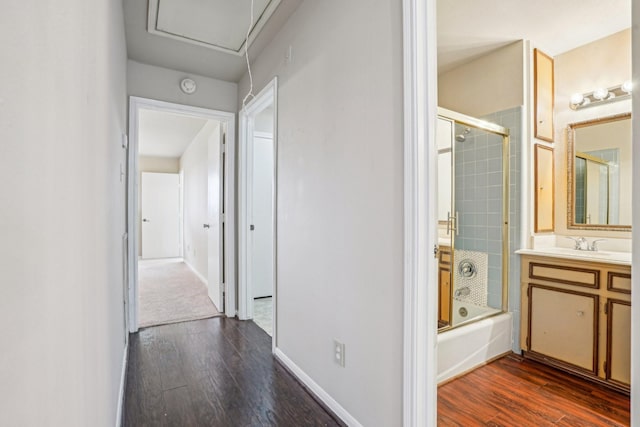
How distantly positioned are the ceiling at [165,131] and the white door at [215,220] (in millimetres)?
689

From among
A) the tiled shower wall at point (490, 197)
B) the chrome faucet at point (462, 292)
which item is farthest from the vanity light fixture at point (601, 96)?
the chrome faucet at point (462, 292)

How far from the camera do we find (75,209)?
2.28 feet

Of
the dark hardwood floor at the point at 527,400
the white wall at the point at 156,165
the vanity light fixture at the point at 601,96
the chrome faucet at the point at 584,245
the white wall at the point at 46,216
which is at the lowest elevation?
the dark hardwood floor at the point at 527,400

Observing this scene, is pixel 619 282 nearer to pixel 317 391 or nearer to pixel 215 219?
pixel 317 391

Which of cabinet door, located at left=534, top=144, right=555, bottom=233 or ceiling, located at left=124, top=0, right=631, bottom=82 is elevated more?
ceiling, located at left=124, top=0, right=631, bottom=82

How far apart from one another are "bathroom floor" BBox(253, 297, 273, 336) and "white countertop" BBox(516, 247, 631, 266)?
7.69 ft

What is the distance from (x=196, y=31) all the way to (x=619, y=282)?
344 centimetres

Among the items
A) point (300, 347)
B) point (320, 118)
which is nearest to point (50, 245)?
point (320, 118)

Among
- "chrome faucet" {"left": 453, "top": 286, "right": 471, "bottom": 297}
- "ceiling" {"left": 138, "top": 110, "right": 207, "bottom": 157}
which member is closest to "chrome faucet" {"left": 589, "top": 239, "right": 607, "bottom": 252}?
"chrome faucet" {"left": 453, "top": 286, "right": 471, "bottom": 297}

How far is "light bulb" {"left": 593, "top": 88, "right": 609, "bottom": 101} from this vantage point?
2.54 m

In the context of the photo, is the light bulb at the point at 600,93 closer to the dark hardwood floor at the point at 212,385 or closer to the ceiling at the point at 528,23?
the ceiling at the point at 528,23

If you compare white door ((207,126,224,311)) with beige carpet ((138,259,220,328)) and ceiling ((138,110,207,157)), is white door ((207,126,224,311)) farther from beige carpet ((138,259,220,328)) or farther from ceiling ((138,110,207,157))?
ceiling ((138,110,207,157))

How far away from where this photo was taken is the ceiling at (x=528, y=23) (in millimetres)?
2219

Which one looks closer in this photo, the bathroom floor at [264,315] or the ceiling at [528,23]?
the ceiling at [528,23]
